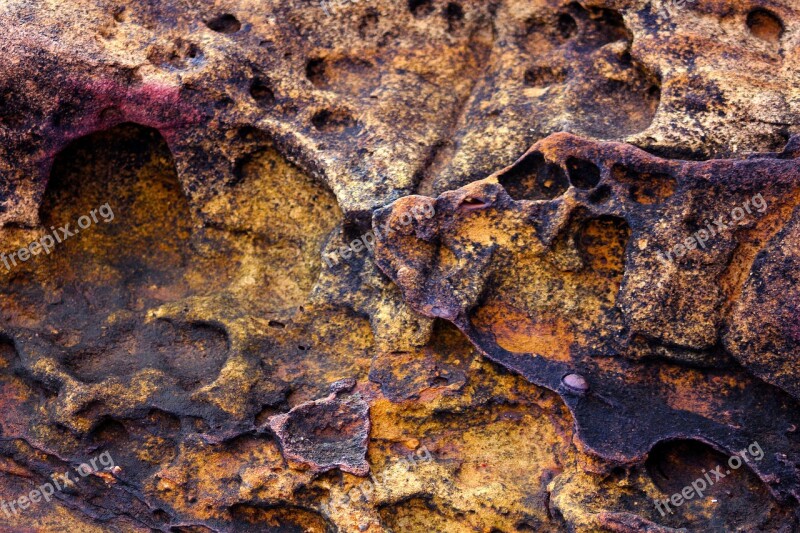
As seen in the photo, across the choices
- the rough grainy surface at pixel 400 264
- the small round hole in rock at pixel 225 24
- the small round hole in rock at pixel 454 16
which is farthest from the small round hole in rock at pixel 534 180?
the small round hole in rock at pixel 225 24

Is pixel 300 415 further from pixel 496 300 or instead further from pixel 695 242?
pixel 695 242

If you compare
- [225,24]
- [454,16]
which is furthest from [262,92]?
[454,16]

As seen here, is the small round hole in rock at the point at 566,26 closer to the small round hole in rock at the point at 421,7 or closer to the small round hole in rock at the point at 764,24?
the small round hole in rock at the point at 421,7

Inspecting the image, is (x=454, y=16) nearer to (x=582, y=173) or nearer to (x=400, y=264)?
(x=582, y=173)

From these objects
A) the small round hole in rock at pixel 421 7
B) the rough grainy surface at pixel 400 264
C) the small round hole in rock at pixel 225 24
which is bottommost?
the rough grainy surface at pixel 400 264

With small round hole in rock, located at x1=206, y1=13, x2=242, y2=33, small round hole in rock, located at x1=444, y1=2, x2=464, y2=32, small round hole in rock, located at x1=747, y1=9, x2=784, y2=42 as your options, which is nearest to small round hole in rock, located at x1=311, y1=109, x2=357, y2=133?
small round hole in rock, located at x1=206, y1=13, x2=242, y2=33

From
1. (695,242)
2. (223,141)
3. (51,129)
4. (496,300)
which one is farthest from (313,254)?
(695,242)

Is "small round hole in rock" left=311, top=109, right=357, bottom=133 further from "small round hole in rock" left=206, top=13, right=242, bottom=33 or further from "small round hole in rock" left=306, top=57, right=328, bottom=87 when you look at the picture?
"small round hole in rock" left=206, top=13, right=242, bottom=33
